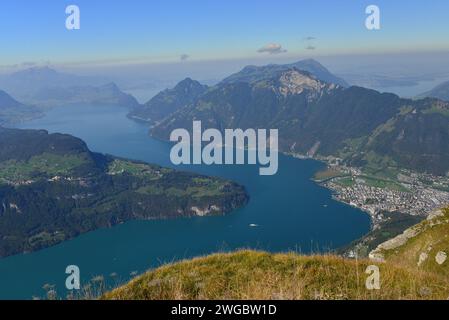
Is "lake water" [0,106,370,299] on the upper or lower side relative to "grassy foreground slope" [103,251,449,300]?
lower

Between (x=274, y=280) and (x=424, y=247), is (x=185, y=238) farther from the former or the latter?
(x=274, y=280)

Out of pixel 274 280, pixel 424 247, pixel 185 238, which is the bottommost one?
pixel 185 238

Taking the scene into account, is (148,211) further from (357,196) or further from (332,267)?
(332,267)

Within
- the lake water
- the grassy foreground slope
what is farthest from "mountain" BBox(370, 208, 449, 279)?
the lake water

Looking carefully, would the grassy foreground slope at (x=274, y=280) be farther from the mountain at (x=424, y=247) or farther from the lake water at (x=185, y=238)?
the lake water at (x=185, y=238)

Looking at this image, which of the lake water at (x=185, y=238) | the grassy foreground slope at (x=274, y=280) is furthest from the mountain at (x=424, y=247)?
the lake water at (x=185, y=238)

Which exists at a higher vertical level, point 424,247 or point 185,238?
point 424,247

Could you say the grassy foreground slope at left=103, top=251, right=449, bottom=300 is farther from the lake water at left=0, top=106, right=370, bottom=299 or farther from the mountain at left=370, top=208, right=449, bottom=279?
the lake water at left=0, top=106, right=370, bottom=299

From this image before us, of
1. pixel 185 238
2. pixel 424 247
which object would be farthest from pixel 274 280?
pixel 185 238

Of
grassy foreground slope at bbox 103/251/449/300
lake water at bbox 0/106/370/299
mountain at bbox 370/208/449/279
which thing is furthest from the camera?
lake water at bbox 0/106/370/299
